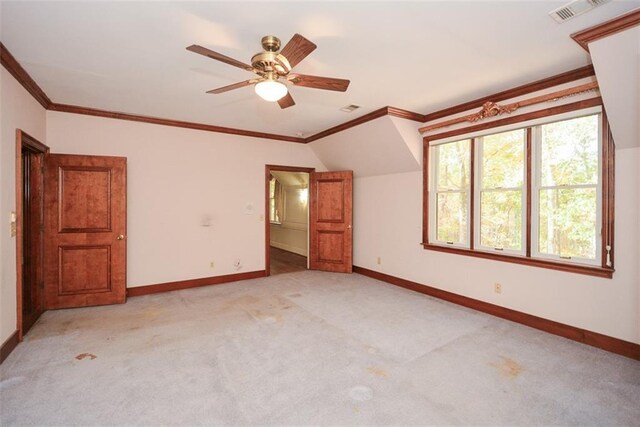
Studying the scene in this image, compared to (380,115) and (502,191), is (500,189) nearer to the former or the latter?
(502,191)

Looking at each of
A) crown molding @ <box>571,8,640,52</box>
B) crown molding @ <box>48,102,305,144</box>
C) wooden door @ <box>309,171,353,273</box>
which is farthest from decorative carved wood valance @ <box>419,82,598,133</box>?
crown molding @ <box>48,102,305,144</box>

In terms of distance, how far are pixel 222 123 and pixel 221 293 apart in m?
2.60

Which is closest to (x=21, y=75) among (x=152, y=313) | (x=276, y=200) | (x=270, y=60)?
(x=270, y=60)

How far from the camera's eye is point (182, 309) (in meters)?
3.77

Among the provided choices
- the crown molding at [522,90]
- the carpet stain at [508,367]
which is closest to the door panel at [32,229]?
the carpet stain at [508,367]

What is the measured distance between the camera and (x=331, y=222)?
230 inches

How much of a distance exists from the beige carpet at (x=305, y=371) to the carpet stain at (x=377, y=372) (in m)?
0.01

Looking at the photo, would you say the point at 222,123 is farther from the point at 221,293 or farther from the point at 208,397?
the point at 208,397

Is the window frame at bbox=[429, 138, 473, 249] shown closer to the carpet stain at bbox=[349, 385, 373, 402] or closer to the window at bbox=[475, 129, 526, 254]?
the window at bbox=[475, 129, 526, 254]

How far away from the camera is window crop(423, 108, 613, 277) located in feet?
9.45

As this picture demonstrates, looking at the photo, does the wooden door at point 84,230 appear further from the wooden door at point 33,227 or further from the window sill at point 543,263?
the window sill at point 543,263

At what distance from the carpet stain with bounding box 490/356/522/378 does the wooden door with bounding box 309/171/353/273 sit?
3331mm

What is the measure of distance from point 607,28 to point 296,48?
217cm

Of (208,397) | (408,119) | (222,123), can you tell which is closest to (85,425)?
(208,397)
